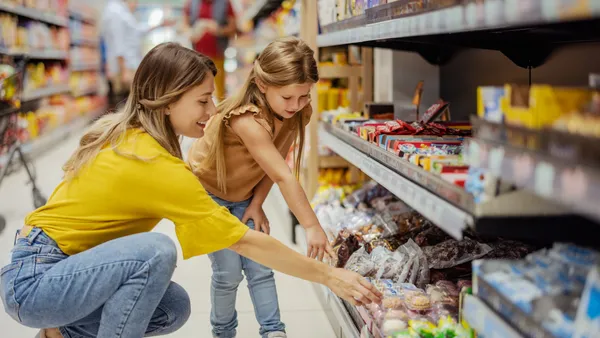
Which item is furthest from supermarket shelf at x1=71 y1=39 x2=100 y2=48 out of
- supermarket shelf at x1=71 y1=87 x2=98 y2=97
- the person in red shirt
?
the person in red shirt

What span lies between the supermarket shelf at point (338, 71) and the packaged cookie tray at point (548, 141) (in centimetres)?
229

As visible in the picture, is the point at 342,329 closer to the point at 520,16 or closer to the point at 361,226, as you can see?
the point at 361,226

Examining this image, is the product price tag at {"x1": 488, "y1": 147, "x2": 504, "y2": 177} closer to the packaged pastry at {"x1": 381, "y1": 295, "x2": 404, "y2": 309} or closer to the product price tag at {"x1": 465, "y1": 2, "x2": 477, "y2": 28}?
the product price tag at {"x1": 465, "y1": 2, "x2": 477, "y2": 28}

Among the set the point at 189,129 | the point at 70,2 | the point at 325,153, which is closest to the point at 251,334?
the point at 189,129

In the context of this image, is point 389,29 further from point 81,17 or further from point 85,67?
point 81,17

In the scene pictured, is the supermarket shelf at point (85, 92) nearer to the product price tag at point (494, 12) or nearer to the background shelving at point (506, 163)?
the background shelving at point (506, 163)

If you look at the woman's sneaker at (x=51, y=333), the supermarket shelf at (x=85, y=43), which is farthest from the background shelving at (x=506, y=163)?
the supermarket shelf at (x=85, y=43)

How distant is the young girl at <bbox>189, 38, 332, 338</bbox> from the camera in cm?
203

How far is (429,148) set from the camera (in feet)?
6.06

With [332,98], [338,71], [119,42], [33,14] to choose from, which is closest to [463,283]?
[338,71]

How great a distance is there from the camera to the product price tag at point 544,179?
962 millimetres

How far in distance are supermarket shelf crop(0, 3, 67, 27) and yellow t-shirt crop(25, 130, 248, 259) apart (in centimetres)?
481

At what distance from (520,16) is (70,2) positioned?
997 centimetres

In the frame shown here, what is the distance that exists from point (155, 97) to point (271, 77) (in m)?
0.42
